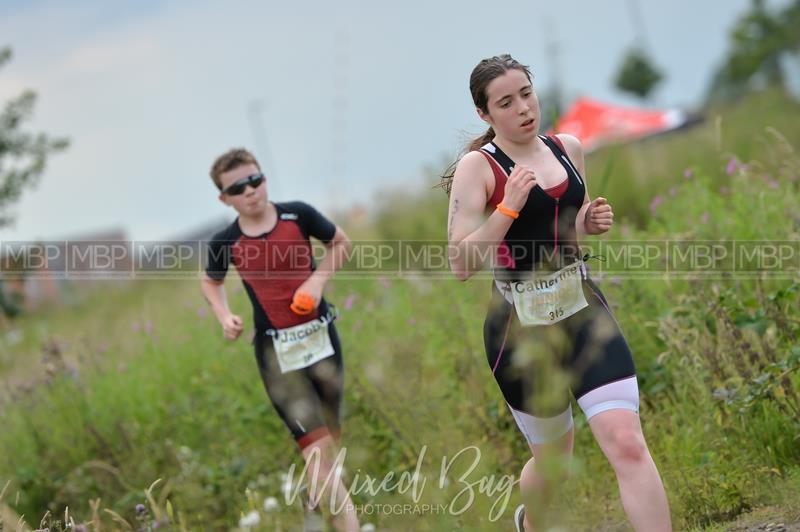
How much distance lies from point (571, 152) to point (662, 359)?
4.55ft

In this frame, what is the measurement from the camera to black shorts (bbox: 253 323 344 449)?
472cm

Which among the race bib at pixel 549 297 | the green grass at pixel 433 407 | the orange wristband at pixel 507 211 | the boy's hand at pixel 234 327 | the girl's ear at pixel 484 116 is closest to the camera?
the orange wristband at pixel 507 211

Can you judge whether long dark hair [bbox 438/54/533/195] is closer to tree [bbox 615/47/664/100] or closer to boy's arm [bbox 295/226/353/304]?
boy's arm [bbox 295/226/353/304]

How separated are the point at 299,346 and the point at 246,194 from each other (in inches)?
30.1

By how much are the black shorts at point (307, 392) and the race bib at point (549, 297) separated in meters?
1.54

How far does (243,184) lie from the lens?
488 cm

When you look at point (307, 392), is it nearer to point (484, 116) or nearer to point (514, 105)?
point (484, 116)

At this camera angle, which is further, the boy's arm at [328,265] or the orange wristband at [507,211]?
the boy's arm at [328,265]

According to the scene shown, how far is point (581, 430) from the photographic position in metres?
5.12

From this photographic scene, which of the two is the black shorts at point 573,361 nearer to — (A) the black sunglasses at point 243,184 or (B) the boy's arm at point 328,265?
(B) the boy's arm at point 328,265

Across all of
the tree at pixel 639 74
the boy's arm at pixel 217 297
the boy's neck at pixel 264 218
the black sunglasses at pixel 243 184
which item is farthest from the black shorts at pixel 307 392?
the tree at pixel 639 74

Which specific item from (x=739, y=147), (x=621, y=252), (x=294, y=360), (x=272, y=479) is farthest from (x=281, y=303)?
(x=739, y=147)

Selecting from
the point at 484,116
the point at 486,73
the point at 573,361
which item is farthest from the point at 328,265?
the point at 573,361

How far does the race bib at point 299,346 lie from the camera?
4.79m
